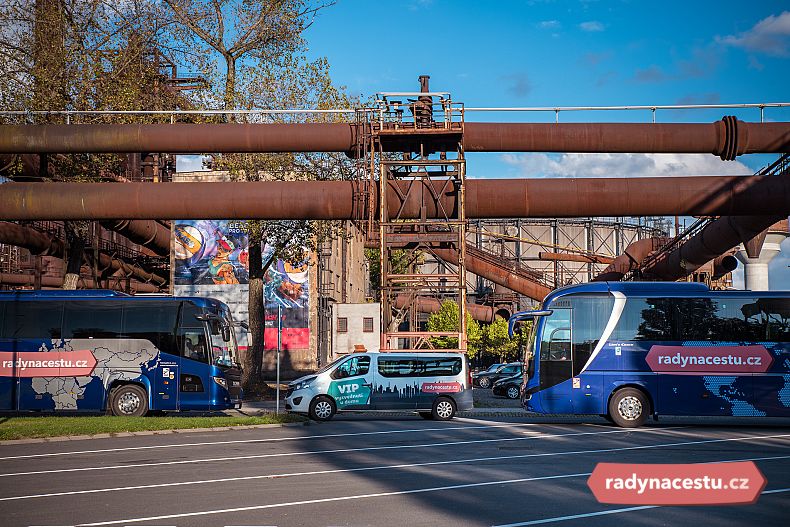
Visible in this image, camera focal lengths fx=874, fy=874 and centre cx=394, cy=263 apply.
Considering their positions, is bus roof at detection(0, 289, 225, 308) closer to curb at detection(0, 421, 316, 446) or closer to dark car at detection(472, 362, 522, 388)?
curb at detection(0, 421, 316, 446)

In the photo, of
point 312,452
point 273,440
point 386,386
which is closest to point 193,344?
point 386,386

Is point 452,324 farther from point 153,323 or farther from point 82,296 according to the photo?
point 82,296

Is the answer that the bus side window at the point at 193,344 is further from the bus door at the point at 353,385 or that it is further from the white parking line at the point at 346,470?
the white parking line at the point at 346,470

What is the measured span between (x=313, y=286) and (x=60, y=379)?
2830 centimetres

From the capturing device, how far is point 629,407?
2334 cm

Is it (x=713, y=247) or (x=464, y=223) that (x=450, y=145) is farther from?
(x=713, y=247)

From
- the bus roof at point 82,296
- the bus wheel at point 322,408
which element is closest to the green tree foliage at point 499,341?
the bus wheel at point 322,408

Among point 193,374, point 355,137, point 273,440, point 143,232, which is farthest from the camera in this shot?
point 143,232

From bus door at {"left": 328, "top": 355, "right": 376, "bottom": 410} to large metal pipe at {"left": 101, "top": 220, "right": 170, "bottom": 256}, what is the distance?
13321 millimetres

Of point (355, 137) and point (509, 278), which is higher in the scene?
point (355, 137)

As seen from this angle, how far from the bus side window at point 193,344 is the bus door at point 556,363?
32.5 feet

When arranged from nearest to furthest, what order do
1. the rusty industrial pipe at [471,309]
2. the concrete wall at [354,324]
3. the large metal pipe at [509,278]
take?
the large metal pipe at [509,278] < the concrete wall at [354,324] < the rusty industrial pipe at [471,309]

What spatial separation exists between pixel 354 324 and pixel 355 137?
1512 inches

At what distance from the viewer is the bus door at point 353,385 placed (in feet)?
82.8
